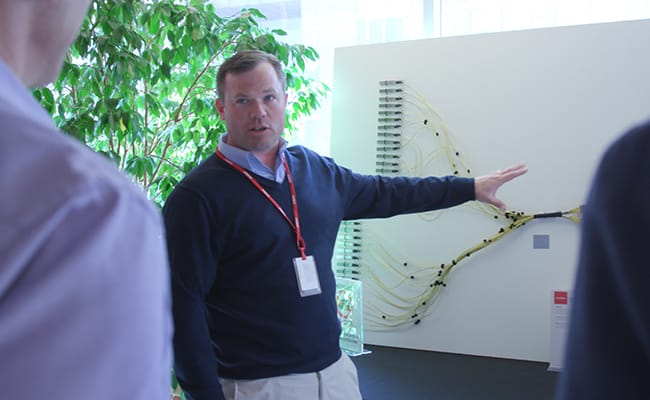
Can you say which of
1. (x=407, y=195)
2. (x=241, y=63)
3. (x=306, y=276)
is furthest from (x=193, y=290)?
(x=407, y=195)

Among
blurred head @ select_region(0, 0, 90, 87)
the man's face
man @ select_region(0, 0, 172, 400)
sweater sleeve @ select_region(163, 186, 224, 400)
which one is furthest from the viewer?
the man's face

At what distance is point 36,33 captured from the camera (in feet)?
1.62

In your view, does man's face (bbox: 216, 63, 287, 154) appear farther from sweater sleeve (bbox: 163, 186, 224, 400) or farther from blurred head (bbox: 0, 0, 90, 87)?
blurred head (bbox: 0, 0, 90, 87)

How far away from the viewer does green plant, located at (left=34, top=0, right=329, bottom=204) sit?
2.79 m

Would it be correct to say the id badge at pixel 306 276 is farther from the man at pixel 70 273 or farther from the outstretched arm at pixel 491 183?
the man at pixel 70 273

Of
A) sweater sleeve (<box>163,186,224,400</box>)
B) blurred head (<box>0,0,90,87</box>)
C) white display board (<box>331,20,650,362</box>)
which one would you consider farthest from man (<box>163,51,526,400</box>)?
white display board (<box>331,20,650,362</box>)

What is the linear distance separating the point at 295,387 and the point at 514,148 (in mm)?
2236

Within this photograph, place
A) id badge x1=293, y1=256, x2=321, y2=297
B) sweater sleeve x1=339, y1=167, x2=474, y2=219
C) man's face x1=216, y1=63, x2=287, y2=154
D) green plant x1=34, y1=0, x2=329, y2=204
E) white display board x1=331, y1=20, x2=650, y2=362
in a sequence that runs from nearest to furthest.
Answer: id badge x1=293, y1=256, x2=321, y2=297 < man's face x1=216, y1=63, x2=287, y2=154 < sweater sleeve x1=339, y1=167, x2=474, y2=219 < green plant x1=34, y1=0, x2=329, y2=204 < white display board x1=331, y1=20, x2=650, y2=362

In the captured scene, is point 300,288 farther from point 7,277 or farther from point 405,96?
point 405,96

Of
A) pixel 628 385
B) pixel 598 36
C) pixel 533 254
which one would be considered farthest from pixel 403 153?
pixel 628 385

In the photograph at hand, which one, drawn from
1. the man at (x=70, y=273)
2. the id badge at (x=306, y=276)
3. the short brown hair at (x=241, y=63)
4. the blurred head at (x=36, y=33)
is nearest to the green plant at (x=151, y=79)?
the short brown hair at (x=241, y=63)

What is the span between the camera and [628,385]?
423 millimetres

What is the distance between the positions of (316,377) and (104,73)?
1.84 m

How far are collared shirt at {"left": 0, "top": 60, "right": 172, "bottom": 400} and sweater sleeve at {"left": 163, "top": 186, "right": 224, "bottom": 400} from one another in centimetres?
135
